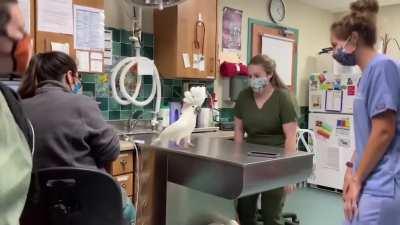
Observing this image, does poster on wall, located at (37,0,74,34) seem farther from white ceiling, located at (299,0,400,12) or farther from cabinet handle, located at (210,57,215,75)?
white ceiling, located at (299,0,400,12)

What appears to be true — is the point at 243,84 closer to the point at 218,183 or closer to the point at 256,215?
the point at 256,215

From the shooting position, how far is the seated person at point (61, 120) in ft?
4.88

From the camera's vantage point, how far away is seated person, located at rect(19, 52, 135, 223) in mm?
1488

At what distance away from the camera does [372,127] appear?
142 centimetres

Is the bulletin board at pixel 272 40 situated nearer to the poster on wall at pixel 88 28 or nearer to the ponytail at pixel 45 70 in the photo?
the poster on wall at pixel 88 28

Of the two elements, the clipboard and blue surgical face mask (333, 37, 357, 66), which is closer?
blue surgical face mask (333, 37, 357, 66)

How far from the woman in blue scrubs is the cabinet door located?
200 cm

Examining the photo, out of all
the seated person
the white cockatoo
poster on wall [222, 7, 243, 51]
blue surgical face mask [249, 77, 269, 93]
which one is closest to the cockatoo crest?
the white cockatoo

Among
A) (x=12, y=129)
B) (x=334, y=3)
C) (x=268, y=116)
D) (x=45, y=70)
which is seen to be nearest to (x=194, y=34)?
(x=268, y=116)

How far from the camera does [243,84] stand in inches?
164

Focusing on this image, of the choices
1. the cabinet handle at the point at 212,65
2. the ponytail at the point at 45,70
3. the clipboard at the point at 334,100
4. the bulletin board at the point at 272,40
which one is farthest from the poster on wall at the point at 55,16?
the clipboard at the point at 334,100

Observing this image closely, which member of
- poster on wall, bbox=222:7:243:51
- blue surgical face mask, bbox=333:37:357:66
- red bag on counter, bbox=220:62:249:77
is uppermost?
poster on wall, bbox=222:7:243:51

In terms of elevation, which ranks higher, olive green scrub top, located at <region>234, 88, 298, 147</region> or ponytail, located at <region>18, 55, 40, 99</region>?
ponytail, located at <region>18, 55, 40, 99</region>

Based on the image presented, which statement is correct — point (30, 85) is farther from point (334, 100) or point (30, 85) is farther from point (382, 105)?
point (334, 100)
